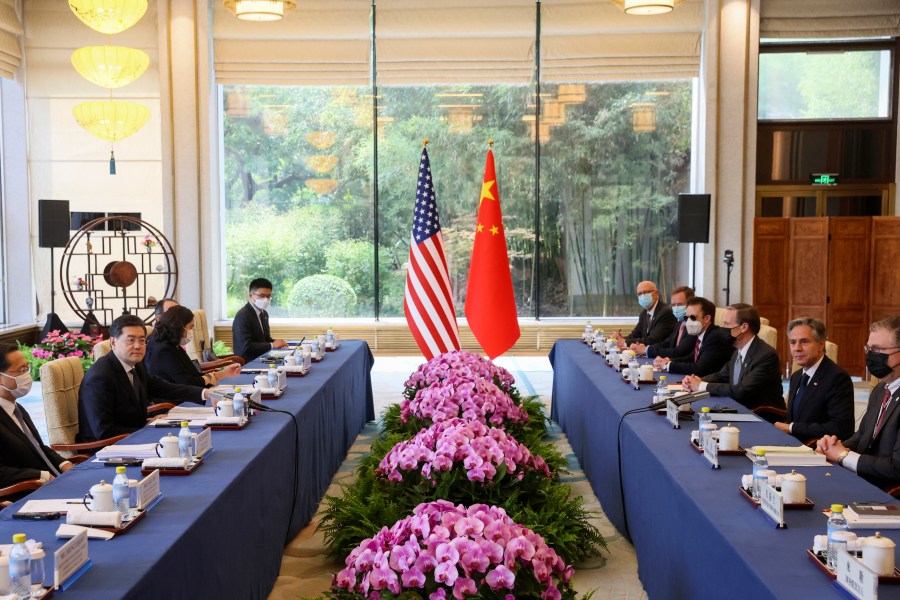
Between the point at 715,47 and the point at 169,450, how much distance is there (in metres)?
8.93

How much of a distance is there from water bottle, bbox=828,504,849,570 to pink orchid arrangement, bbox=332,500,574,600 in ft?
2.52

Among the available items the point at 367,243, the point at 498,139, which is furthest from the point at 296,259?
the point at 498,139

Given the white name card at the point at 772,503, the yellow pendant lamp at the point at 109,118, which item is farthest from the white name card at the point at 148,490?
the yellow pendant lamp at the point at 109,118

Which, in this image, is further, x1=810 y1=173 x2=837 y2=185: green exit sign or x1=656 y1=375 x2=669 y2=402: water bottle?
x1=810 y1=173 x2=837 y2=185: green exit sign

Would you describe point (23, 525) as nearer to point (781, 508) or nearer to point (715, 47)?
point (781, 508)

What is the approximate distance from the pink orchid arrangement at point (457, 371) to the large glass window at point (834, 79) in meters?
6.38

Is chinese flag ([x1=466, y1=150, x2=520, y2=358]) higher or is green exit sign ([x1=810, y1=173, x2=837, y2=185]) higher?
green exit sign ([x1=810, y1=173, x2=837, y2=185])

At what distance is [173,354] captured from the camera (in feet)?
20.7

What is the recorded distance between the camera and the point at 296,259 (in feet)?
39.1

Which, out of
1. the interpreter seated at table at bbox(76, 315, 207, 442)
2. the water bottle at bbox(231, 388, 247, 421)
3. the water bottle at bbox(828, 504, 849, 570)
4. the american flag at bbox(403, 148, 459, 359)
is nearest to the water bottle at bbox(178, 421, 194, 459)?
the water bottle at bbox(231, 388, 247, 421)

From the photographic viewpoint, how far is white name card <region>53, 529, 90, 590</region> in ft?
8.17

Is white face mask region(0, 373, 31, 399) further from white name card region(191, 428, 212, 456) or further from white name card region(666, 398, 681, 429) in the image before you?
white name card region(666, 398, 681, 429)

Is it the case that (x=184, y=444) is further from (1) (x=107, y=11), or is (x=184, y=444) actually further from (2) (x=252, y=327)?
(1) (x=107, y=11)

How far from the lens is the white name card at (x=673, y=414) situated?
468cm
